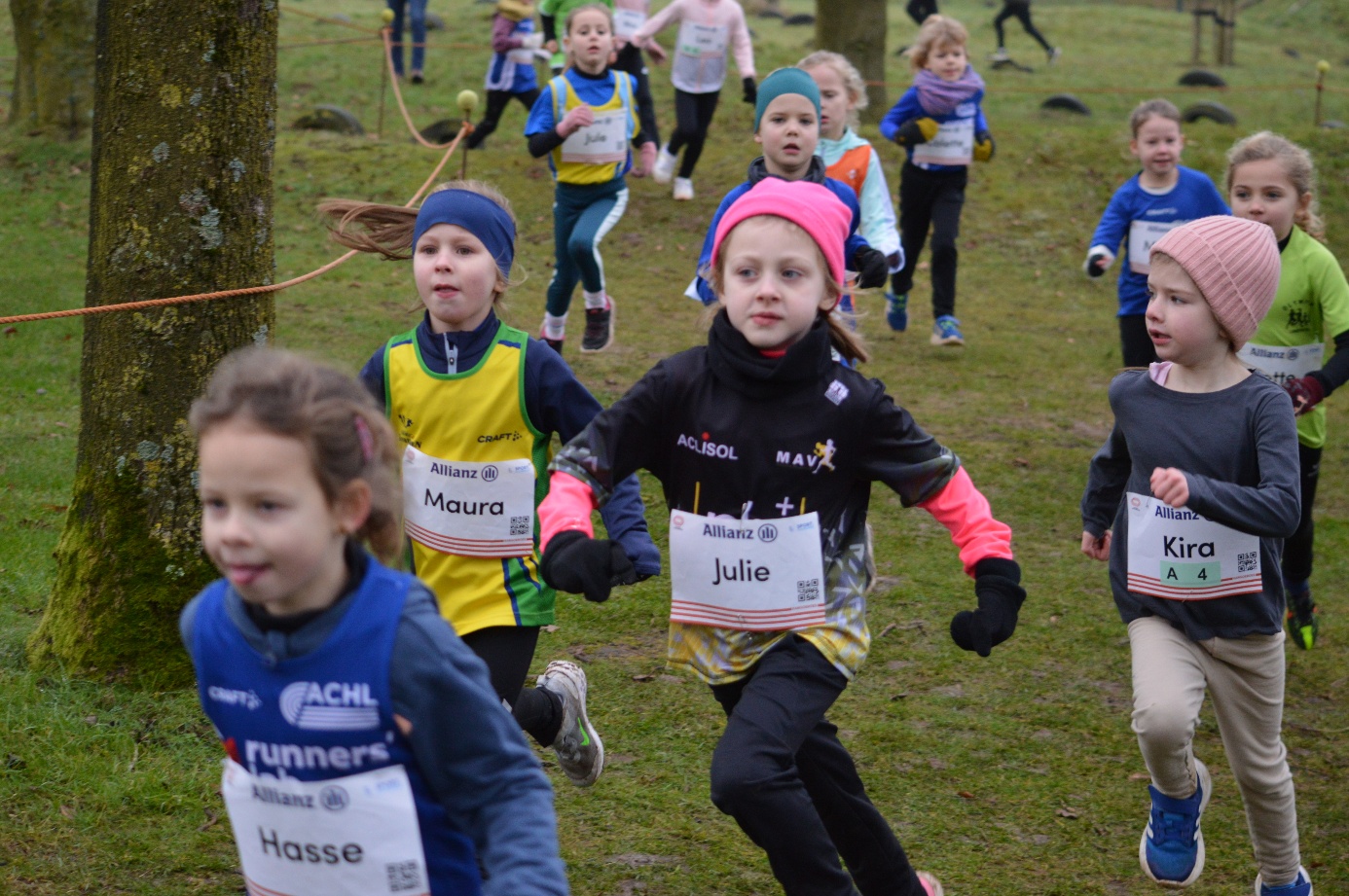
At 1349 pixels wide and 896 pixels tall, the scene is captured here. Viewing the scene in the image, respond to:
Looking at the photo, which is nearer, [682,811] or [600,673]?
[682,811]

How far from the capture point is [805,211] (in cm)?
352

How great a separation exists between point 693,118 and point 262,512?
467 inches

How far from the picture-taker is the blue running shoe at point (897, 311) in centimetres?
1123

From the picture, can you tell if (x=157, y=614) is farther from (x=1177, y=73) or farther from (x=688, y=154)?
(x=1177, y=73)

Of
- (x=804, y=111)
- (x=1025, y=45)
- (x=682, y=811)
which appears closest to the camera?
(x=682, y=811)

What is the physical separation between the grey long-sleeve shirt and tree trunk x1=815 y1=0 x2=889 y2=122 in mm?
12519

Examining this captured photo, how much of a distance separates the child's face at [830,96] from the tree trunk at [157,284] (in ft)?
11.9

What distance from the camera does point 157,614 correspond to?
482 centimetres

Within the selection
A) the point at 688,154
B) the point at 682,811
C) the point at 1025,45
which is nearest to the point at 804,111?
the point at 682,811

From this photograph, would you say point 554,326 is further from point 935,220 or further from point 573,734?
point 573,734

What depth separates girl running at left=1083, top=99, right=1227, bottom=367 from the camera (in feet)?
24.3

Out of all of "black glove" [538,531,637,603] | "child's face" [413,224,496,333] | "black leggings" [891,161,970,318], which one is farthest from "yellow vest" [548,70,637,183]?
"black glove" [538,531,637,603]

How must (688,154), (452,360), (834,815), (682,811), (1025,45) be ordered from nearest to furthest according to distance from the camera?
(834,815)
(452,360)
(682,811)
(688,154)
(1025,45)

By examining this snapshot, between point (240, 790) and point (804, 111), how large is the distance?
4463 mm
